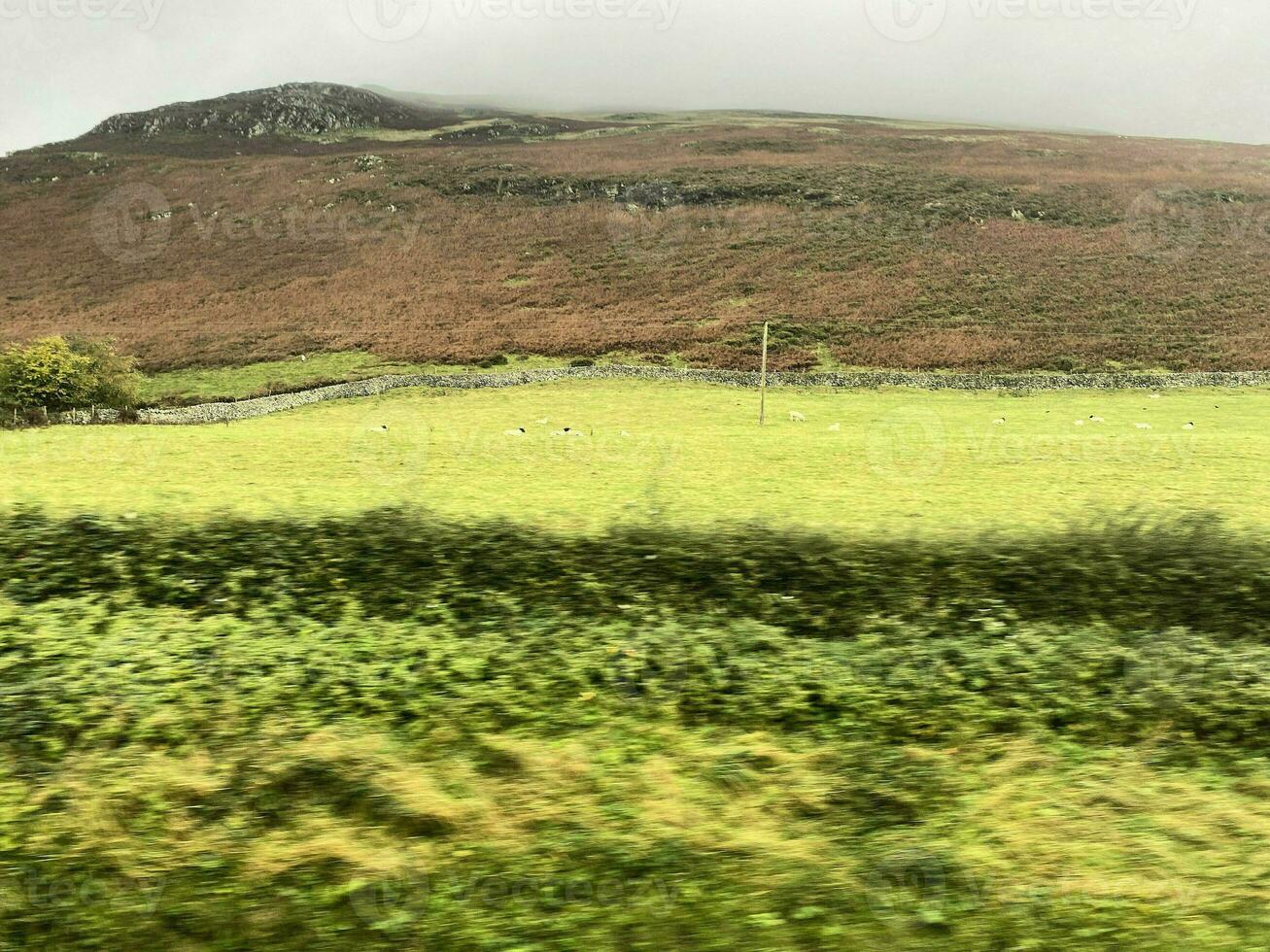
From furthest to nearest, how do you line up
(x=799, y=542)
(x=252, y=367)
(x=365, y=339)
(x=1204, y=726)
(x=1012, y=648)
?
(x=365, y=339), (x=252, y=367), (x=799, y=542), (x=1012, y=648), (x=1204, y=726)

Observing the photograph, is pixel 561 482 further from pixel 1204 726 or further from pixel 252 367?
pixel 252 367

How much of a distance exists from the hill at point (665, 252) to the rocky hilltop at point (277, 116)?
918 centimetres

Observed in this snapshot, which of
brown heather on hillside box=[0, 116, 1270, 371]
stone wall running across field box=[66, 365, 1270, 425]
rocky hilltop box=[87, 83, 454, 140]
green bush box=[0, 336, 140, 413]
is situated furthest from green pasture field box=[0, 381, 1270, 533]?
rocky hilltop box=[87, 83, 454, 140]

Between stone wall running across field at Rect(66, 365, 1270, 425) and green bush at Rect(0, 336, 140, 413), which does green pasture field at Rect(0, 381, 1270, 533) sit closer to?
stone wall running across field at Rect(66, 365, 1270, 425)

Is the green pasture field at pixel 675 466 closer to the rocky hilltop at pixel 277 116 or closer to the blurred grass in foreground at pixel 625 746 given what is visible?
the blurred grass in foreground at pixel 625 746

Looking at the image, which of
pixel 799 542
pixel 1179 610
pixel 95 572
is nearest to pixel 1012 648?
pixel 1179 610

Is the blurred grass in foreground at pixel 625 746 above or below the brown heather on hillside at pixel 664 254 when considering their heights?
below

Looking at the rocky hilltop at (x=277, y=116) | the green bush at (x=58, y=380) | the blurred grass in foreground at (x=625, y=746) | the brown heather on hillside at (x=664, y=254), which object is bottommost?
the blurred grass in foreground at (x=625, y=746)

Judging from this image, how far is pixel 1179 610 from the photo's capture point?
1366 cm

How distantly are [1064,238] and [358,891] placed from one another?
70.7 m

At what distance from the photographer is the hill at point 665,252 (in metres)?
53.3
